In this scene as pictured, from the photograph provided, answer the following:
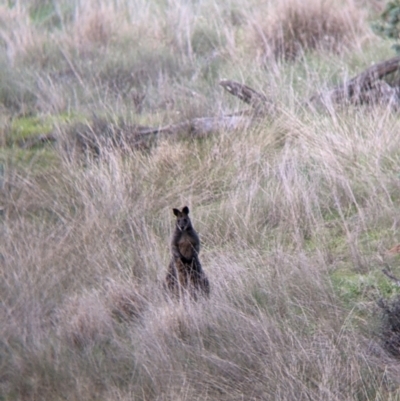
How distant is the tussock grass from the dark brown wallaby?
4.1 inches

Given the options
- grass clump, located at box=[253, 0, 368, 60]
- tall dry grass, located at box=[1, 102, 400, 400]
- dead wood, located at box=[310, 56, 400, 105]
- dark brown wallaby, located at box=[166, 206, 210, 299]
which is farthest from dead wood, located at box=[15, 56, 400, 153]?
dark brown wallaby, located at box=[166, 206, 210, 299]

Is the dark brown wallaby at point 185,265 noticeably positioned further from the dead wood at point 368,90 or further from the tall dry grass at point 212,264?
the dead wood at point 368,90

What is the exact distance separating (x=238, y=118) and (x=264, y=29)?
A: 365cm

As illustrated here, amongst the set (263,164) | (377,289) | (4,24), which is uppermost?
(4,24)

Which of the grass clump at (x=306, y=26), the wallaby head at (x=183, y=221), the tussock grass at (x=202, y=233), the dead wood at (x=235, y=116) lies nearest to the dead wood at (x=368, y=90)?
the dead wood at (x=235, y=116)

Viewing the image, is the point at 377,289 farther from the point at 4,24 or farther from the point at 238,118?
the point at 4,24

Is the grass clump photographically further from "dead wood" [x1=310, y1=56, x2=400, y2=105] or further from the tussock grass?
"dead wood" [x1=310, y1=56, x2=400, y2=105]

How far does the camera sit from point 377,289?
5773 mm

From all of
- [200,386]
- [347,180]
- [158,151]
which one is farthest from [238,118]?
[200,386]

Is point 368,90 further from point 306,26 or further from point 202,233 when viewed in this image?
point 306,26

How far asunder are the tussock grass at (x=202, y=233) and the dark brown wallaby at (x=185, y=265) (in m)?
0.10

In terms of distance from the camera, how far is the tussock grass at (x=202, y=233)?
4840 mm

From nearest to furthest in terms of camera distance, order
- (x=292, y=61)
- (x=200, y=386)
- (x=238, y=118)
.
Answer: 1. (x=200, y=386)
2. (x=238, y=118)
3. (x=292, y=61)

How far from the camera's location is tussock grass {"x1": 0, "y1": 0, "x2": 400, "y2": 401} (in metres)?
4.84
